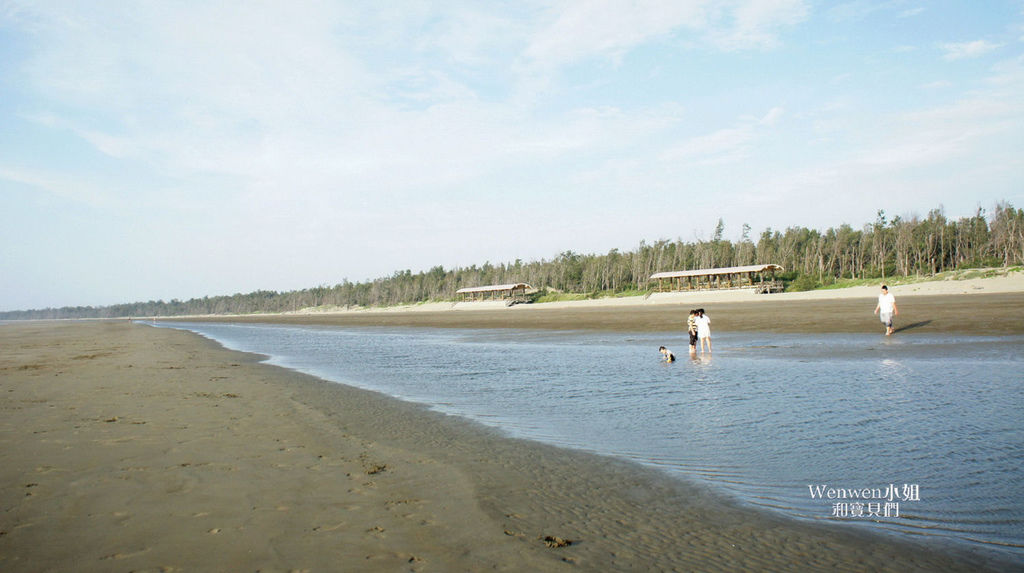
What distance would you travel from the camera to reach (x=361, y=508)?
17.0 ft

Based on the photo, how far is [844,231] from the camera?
76.3 metres

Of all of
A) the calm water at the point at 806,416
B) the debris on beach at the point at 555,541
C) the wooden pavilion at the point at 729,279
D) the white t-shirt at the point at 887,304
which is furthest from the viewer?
the wooden pavilion at the point at 729,279

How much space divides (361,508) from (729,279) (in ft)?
241

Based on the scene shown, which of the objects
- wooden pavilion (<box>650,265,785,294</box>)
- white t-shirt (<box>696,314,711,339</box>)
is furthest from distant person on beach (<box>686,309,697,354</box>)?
wooden pavilion (<box>650,265,785,294</box>)

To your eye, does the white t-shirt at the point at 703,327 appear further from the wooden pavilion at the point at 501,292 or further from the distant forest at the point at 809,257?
the wooden pavilion at the point at 501,292

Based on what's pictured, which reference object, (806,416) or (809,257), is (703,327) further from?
(809,257)

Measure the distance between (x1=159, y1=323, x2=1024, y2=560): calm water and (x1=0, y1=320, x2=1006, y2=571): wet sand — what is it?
2.41 feet

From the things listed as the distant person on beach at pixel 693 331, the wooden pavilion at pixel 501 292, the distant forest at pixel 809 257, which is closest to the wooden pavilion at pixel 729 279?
the distant forest at pixel 809 257

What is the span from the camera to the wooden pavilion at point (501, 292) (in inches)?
3577

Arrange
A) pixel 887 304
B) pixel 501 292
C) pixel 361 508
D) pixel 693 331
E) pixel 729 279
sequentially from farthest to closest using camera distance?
1. pixel 501 292
2. pixel 729 279
3. pixel 887 304
4. pixel 693 331
5. pixel 361 508

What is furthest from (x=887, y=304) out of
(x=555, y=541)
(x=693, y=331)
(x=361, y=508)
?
(x=361, y=508)

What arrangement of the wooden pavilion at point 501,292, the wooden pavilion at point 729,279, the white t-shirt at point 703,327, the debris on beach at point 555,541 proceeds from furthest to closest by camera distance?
the wooden pavilion at point 501,292, the wooden pavilion at point 729,279, the white t-shirt at point 703,327, the debris on beach at point 555,541

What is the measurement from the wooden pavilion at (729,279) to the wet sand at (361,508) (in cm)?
5797

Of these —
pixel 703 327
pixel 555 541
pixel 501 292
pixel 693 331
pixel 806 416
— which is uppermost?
pixel 501 292
